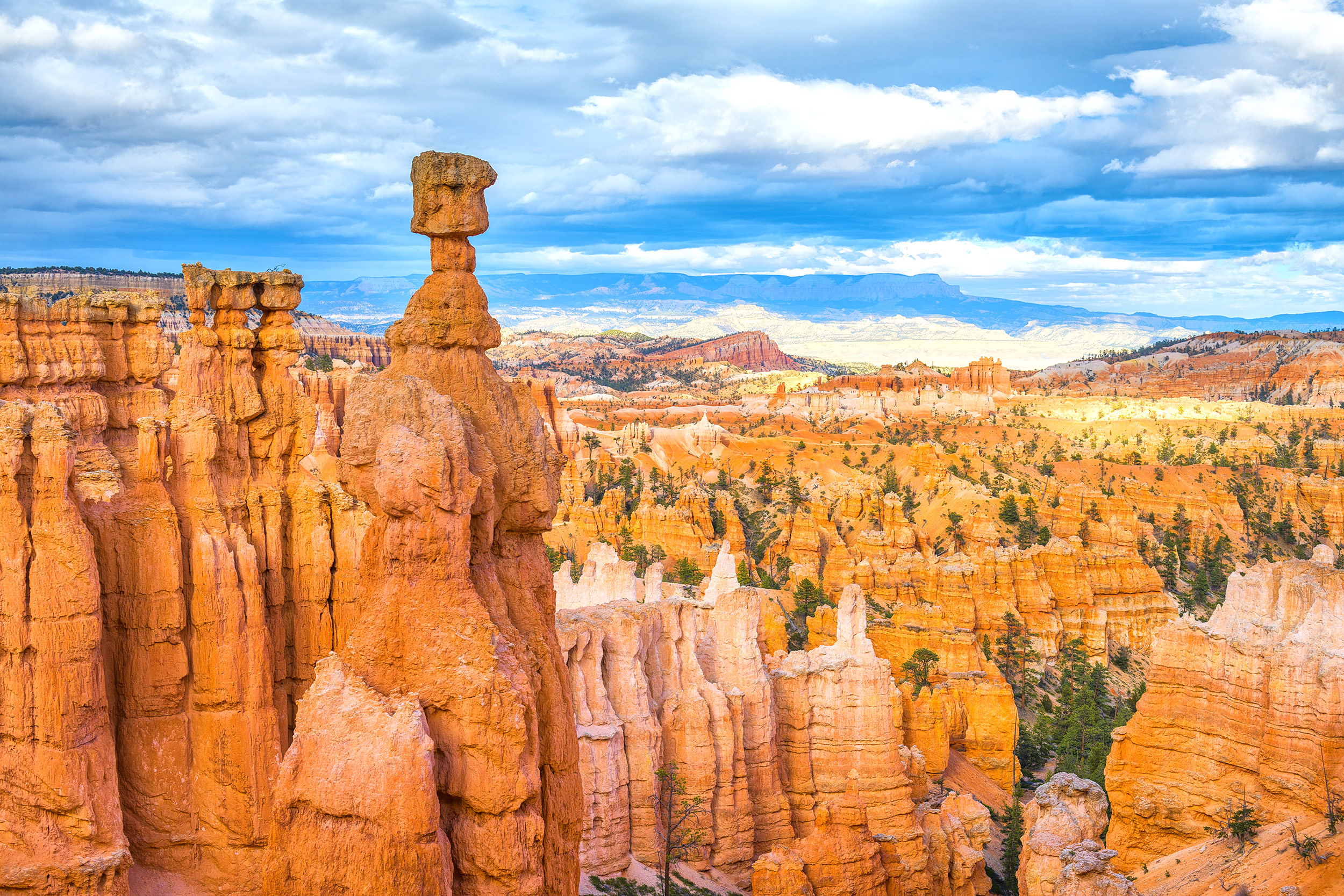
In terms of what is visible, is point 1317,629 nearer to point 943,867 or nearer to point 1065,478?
point 943,867

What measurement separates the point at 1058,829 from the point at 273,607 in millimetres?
13535

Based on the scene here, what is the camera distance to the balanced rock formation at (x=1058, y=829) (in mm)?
17031

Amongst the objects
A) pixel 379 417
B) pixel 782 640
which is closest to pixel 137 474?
pixel 379 417

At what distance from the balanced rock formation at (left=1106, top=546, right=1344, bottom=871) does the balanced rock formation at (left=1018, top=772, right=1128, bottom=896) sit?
4714mm

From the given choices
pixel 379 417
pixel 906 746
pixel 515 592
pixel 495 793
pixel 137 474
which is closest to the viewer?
pixel 495 793

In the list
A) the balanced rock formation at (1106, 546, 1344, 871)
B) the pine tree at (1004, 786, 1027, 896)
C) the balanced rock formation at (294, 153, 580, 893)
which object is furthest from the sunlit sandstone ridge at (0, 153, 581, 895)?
the pine tree at (1004, 786, 1027, 896)

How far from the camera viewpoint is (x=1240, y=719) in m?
22.9

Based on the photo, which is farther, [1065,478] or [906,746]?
[1065,478]

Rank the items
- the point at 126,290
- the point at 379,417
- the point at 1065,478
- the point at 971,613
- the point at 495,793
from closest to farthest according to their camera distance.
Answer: the point at 495,793 < the point at 379,417 < the point at 126,290 < the point at 971,613 < the point at 1065,478

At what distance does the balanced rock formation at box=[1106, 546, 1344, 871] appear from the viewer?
2141 centimetres

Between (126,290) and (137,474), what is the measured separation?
3431mm

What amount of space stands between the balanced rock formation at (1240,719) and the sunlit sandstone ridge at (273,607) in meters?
17.9

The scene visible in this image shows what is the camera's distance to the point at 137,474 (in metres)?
13.4

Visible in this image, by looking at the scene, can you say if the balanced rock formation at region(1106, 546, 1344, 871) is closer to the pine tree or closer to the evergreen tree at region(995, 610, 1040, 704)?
the pine tree
